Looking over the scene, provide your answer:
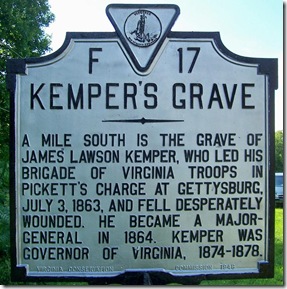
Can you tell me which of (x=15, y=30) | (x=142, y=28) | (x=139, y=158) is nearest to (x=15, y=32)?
(x=15, y=30)

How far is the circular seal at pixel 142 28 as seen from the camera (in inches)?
125

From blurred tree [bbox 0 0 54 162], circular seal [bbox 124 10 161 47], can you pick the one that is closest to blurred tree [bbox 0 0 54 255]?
blurred tree [bbox 0 0 54 162]

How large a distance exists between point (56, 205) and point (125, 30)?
1544 millimetres

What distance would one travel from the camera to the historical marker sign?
3113mm

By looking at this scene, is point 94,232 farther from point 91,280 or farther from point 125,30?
point 125,30

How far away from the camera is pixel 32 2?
24.0ft

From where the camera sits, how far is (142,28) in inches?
126

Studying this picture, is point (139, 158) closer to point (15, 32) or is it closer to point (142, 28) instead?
point (142, 28)

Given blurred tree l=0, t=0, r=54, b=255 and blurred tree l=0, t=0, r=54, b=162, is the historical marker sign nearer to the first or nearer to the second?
blurred tree l=0, t=0, r=54, b=255

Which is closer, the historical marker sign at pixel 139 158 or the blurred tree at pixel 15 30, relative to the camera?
the historical marker sign at pixel 139 158

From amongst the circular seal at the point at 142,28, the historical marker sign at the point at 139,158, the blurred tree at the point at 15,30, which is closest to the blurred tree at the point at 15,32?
the blurred tree at the point at 15,30

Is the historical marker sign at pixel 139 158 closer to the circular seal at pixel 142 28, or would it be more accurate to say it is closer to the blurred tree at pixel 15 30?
the circular seal at pixel 142 28

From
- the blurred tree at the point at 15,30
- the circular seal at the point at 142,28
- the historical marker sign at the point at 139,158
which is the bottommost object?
the historical marker sign at the point at 139,158

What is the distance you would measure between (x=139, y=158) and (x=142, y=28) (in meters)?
1.08
